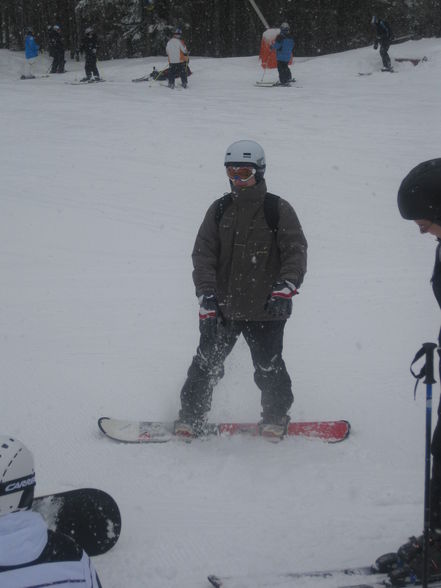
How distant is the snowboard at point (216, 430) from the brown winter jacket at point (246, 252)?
0.82 metres

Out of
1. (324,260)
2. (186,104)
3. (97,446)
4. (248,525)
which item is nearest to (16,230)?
(324,260)

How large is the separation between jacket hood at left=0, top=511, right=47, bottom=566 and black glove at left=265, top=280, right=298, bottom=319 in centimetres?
212

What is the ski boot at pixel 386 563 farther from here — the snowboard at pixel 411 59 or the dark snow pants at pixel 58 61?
the dark snow pants at pixel 58 61

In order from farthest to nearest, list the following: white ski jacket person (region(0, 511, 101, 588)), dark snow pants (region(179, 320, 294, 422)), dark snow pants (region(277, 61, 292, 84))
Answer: dark snow pants (region(277, 61, 292, 84))
dark snow pants (region(179, 320, 294, 422))
white ski jacket person (region(0, 511, 101, 588))

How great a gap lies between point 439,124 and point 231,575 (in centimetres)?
1345

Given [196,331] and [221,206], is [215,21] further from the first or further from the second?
[221,206]

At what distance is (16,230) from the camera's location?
9305 millimetres

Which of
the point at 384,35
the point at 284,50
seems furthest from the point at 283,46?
the point at 384,35

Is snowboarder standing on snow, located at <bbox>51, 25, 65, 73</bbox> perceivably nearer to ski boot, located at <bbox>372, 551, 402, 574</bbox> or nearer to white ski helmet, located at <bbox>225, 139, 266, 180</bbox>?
white ski helmet, located at <bbox>225, 139, 266, 180</bbox>

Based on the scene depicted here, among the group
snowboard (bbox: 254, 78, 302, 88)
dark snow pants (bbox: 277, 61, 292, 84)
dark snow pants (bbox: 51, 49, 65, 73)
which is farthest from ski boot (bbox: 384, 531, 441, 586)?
dark snow pants (bbox: 51, 49, 65, 73)

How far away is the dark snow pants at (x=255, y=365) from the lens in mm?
4211

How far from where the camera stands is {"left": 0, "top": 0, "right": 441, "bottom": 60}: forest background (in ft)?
89.7

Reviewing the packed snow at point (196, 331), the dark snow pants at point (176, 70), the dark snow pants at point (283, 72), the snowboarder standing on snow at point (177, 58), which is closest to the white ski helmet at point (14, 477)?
the packed snow at point (196, 331)

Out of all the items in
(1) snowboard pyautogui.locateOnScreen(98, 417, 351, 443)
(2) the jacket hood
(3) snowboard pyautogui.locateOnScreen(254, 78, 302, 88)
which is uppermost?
(3) snowboard pyautogui.locateOnScreen(254, 78, 302, 88)
